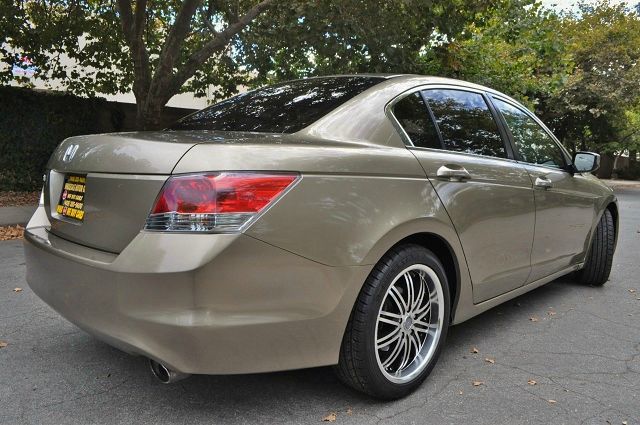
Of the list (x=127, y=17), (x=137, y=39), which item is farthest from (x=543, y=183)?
(x=127, y=17)

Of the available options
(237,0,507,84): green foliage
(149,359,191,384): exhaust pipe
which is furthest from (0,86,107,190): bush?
(149,359,191,384): exhaust pipe

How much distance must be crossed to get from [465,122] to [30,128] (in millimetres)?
10063

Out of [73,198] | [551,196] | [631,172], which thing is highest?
[631,172]

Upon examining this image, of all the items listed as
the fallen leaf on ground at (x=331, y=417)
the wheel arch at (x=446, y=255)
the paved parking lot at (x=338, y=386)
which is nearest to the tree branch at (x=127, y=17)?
the paved parking lot at (x=338, y=386)

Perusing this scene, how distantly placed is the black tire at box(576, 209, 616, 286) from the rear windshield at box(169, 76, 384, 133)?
291 centimetres

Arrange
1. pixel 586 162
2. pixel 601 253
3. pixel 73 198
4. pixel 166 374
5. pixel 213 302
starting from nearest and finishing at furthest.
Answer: pixel 213 302
pixel 166 374
pixel 73 198
pixel 586 162
pixel 601 253

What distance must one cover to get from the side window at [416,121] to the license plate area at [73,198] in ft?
5.15

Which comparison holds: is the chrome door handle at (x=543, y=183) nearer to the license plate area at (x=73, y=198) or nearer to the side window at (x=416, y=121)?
the side window at (x=416, y=121)

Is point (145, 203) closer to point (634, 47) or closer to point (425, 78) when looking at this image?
point (425, 78)

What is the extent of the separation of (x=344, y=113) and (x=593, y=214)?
9.47 feet

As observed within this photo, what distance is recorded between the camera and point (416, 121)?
2.86 metres

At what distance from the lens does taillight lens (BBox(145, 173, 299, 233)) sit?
197 centimetres

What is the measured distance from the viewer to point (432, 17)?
9.32 metres

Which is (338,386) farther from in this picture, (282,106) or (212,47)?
(212,47)
